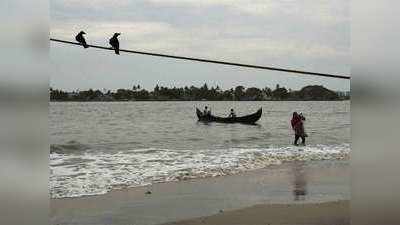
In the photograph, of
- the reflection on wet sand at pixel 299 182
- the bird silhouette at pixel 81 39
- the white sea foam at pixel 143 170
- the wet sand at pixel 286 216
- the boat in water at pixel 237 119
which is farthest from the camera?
the boat in water at pixel 237 119

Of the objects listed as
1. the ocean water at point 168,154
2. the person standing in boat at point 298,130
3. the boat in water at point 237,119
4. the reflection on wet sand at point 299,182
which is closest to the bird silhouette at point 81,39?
the ocean water at point 168,154

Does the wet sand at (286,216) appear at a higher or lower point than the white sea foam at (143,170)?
higher

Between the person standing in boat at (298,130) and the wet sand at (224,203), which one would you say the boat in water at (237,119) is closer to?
the person standing in boat at (298,130)

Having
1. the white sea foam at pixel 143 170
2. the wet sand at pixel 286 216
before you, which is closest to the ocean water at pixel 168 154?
the white sea foam at pixel 143 170

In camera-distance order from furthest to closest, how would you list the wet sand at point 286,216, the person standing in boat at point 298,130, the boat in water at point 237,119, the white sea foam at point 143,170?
the boat in water at point 237,119
the person standing in boat at point 298,130
the white sea foam at point 143,170
the wet sand at point 286,216

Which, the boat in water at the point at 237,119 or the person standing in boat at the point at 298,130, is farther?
the boat in water at the point at 237,119

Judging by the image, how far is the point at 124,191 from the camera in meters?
5.97

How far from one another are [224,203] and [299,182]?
1.45 meters

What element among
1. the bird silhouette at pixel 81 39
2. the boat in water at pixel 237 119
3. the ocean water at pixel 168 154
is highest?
the bird silhouette at pixel 81 39

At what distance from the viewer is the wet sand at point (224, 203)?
414 cm
